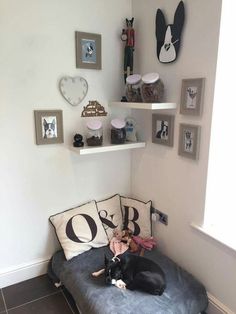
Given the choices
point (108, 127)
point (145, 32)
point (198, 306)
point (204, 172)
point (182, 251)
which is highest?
point (145, 32)

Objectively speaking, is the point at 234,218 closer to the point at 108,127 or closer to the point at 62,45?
the point at 108,127

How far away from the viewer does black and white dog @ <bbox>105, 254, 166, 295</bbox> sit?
1.64 metres

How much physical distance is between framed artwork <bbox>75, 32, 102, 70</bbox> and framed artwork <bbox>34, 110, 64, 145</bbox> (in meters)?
0.40

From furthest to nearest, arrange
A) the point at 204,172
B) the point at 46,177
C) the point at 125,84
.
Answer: the point at 125,84 < the point at 46,177 < the point at 204,172

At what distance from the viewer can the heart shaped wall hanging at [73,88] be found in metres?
1.91

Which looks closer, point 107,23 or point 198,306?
point 198,306

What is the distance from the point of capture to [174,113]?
1.85 metres

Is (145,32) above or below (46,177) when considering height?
above

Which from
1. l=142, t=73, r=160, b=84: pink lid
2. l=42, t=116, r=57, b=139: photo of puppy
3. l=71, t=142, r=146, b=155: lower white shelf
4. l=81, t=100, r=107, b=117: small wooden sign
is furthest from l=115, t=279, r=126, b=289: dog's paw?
l=142, t=73, r=160, b=84: pink lid

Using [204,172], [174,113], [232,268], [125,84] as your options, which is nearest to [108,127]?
[125,84]

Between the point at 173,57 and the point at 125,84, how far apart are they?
486 millimetres

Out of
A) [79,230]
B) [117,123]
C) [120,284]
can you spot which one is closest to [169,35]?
[117,123]

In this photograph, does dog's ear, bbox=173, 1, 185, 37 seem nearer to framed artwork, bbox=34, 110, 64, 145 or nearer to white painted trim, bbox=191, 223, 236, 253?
framed artwork, bbox=34, 110, 64, 145

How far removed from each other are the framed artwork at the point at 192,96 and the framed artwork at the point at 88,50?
2.29 feet
